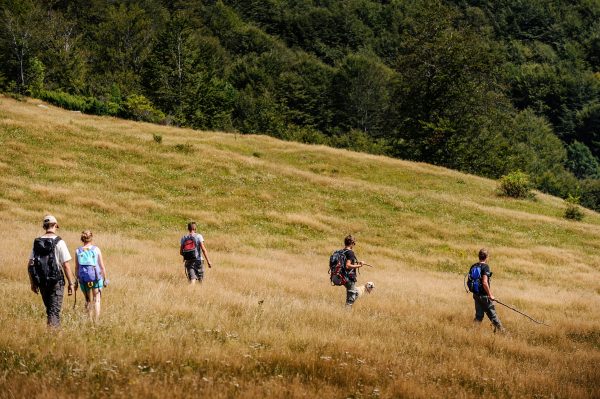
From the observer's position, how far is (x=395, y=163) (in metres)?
49.2

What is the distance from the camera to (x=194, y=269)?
1559 centimetres

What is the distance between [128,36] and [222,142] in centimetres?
6359

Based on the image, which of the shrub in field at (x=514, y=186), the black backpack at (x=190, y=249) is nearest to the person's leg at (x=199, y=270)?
the black backpack at (x=190, y=249)

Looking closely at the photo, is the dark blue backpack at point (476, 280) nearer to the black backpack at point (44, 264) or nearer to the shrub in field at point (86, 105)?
the black backpack at point (44, 264)

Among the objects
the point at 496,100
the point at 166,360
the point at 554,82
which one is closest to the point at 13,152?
the point at 166,360

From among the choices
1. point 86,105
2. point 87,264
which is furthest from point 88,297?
point 86,105

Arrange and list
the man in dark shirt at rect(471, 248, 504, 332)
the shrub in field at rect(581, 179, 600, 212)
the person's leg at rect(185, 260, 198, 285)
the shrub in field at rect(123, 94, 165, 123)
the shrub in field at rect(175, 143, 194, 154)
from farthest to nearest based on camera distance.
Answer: the shrub in field at rect(581, 179, 600, 212)
the shrub in field at rect(123, 94, 165, 123)
the shrub in field at rect(175, 143, 194, 154)
the person's leg at rect(185, 260, 198, 285)
the man in dark shirt at rect(471, 248, 504, 332)

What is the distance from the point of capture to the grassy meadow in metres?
7.29

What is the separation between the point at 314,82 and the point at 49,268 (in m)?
120

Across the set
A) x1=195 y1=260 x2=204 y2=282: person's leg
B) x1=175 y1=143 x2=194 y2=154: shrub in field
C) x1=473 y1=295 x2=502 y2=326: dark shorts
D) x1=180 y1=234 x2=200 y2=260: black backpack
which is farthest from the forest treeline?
x1=180 y1=234 x2=200 y2=260: black backpack

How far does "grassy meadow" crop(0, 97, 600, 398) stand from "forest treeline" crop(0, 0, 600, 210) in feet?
53.0

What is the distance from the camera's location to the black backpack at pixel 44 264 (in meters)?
8.49

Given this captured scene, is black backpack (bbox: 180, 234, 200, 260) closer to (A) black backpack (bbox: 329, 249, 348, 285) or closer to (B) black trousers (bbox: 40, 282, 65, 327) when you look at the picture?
(A) black backpack (bbox: 329, 249, 348, 285)

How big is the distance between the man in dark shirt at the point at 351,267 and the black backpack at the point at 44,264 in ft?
22.4
